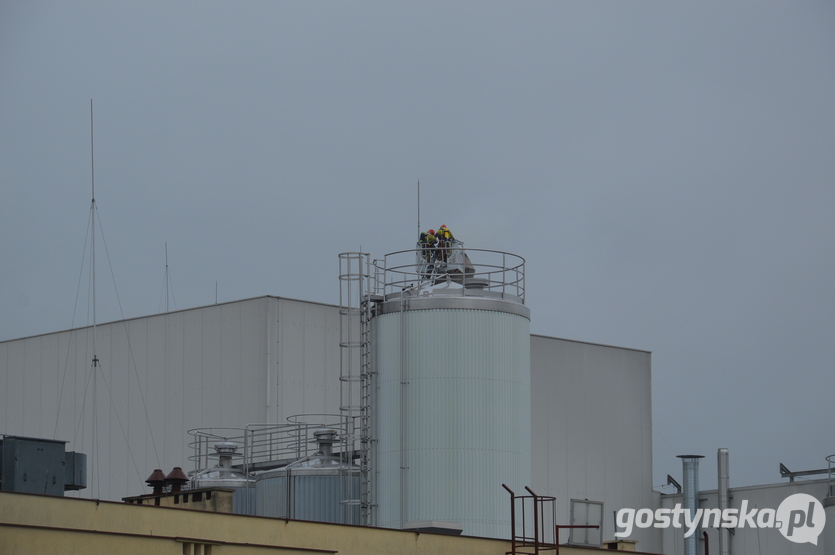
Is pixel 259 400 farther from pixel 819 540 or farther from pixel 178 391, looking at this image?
pixel 819 540

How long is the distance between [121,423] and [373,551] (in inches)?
959

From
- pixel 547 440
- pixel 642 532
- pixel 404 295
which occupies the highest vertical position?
pixel 404 295

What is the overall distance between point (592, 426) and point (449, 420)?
22.2 meters

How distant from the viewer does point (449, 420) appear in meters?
31.3

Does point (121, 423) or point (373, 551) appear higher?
point (121, 423)

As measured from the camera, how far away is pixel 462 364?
A: 31609mm

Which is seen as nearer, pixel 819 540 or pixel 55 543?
pixel 55 543

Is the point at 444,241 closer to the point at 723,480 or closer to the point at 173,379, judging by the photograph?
the point at 173,379

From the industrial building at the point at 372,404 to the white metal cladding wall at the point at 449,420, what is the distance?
0.04 metres

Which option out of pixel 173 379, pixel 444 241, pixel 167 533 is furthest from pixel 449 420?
pixel 173 379

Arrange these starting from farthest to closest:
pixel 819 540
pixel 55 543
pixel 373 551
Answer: pixel 819 540, pixel 373 551, pixel 55 543

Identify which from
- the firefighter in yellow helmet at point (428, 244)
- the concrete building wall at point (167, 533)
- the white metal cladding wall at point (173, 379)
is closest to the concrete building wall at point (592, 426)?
the white metal cladding wall at point (173, 379)

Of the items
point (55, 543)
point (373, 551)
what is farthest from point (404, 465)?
point (55, 543)

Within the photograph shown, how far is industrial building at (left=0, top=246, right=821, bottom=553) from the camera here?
1235 inches
